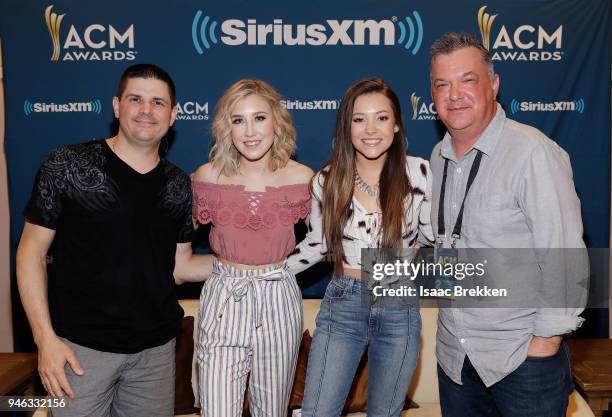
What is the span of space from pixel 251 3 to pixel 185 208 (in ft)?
5.97

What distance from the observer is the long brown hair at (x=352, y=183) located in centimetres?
236

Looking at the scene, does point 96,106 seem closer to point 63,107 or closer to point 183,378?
point 63,107

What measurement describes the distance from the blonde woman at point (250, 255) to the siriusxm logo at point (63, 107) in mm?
1568

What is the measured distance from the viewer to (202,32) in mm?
3732

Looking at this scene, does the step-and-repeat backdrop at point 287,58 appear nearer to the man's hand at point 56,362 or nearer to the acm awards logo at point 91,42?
the acm awards logo at point 91,42

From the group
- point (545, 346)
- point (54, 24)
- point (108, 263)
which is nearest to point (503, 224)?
point (545, 346)

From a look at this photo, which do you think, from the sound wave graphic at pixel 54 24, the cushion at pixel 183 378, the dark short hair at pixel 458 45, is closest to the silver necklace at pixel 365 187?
→ the dark short hair at pixel 458 45

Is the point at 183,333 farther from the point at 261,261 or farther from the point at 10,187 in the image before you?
the point at 10,187

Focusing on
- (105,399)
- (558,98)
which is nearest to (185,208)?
(105,399)

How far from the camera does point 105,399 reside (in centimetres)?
228

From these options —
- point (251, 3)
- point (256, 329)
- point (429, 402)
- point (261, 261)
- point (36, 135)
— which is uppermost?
point (251, 3)

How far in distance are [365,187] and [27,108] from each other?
8.27ft

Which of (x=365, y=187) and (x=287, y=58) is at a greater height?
(x=287, y=58)

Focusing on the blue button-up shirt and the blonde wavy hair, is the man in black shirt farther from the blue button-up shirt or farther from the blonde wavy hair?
the blue button-up shirt
